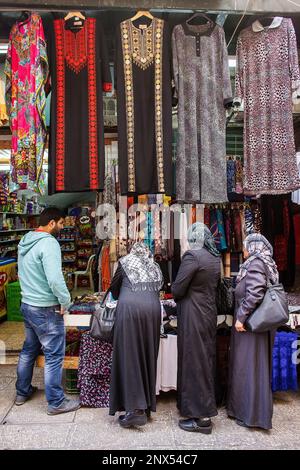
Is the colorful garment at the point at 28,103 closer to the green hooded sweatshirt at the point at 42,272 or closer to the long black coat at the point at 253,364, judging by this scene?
the green hooded sweatshirt at the point at 42,272

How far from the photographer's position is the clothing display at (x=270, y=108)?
146 inches

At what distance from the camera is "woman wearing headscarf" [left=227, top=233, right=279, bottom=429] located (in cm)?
335

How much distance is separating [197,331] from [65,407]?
4.82 feet

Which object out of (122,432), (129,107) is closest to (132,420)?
(122,432)

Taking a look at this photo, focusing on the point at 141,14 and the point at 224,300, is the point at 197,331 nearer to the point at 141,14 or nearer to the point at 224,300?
the point at 224,300

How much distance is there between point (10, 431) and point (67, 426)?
48 centimetres

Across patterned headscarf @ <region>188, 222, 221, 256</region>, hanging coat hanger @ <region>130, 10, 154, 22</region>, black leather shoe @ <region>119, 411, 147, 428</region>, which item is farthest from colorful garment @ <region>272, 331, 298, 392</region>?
hanging coat hanger @ <region>130, 10, 154, 22</region>

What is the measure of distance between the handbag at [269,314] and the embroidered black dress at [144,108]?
1298 mm

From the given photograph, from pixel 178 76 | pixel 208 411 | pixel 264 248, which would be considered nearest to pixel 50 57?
pixel 178 76

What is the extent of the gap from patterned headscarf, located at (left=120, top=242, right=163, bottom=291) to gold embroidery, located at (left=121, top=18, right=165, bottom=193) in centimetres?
59

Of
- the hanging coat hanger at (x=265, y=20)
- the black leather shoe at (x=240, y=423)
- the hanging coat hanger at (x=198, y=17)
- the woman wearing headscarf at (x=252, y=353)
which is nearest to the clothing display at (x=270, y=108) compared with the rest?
the hanging coat hanger at (x=265, y=20)

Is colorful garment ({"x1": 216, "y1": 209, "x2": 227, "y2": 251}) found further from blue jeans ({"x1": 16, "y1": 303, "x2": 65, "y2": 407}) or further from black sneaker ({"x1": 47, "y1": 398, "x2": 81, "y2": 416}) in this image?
black sneaker ({"x1": 47, "y1": 398, "x2": 81, "y2": 416})

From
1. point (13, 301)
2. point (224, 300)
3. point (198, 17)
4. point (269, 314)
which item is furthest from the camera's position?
point (13, 301)

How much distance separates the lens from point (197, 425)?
132 inches
